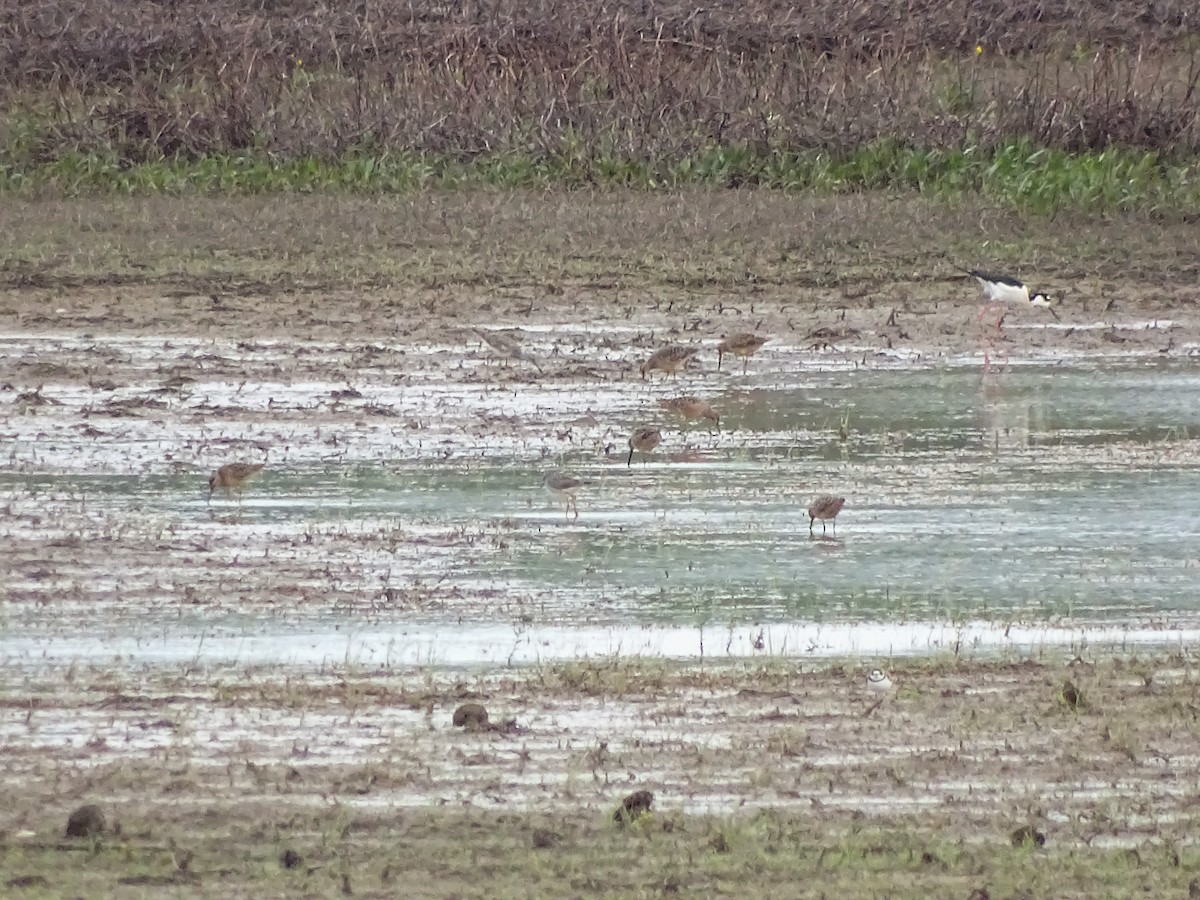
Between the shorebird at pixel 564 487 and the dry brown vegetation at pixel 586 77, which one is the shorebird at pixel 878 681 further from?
the dry brown vegetation at pixel 586 77

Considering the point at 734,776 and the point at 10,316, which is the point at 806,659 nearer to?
the point at 734,776

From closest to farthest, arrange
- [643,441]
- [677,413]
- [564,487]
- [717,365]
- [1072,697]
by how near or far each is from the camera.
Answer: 1. [1072,697]
2. [564,487]
3. [643,441]
4. [677,413]
5. [717,365]

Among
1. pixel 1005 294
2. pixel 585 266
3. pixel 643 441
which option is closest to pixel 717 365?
pixel 1005 294

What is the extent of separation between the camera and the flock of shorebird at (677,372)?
27.4 ft

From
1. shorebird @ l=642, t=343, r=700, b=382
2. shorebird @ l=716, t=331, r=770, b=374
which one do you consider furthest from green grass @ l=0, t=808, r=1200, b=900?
shorebird @ l=716, t=331, r=770, b=374

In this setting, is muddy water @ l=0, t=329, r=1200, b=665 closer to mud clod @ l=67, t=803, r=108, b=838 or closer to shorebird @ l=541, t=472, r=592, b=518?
shorebird @ l=541, t=472, r=592, b=518

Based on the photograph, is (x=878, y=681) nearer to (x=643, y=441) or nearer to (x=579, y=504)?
(x=579, y=504)

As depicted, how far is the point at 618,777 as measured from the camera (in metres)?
5.39

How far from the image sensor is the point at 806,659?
6555 millimetres

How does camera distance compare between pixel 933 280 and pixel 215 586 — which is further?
pixel 933 280

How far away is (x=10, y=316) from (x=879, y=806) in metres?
8.36

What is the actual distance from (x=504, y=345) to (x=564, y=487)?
3.18 m

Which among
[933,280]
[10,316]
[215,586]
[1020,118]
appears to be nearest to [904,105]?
[1020,118]

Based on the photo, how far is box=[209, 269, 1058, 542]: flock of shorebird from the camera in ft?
27.4
